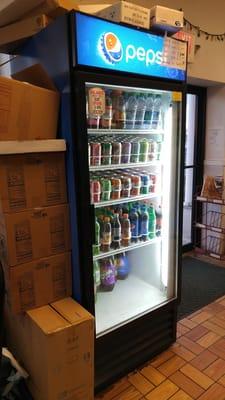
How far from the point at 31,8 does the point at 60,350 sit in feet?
5.72

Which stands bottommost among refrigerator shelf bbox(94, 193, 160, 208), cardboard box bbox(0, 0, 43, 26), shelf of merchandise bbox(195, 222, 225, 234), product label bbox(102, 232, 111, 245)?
shelf of merchandise bbox(195, 222, 225, 234)

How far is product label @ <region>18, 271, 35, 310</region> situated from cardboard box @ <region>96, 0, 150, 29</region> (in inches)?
54.2

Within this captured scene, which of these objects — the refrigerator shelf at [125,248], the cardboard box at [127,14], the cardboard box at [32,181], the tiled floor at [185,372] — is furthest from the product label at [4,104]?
the tiled floor at [185,372]

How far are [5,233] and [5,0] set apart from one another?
122cm

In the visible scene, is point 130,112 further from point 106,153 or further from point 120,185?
point 120,185

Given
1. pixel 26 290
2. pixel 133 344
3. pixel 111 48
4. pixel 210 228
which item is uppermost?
pixel 111 48

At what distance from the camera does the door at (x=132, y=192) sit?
5.84ft

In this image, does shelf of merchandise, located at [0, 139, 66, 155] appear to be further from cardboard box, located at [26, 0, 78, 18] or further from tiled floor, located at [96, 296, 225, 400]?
tiled floor, located at [96, 296, 225, 400]

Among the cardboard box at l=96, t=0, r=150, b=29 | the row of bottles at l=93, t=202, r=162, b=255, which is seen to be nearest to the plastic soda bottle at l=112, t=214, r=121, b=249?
the row of bottles at l=93, t=202, r=162, b=255

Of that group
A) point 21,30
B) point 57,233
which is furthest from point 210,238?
point 21,30

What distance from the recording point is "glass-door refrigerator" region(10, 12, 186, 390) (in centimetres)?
144

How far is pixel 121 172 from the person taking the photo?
2096mm

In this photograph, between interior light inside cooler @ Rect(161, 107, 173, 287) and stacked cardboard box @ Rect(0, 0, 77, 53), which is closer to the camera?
stacked cardboard box @ Rect(0, 0, 77, 53)

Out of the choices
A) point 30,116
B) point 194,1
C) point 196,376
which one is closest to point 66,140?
point 30,116
